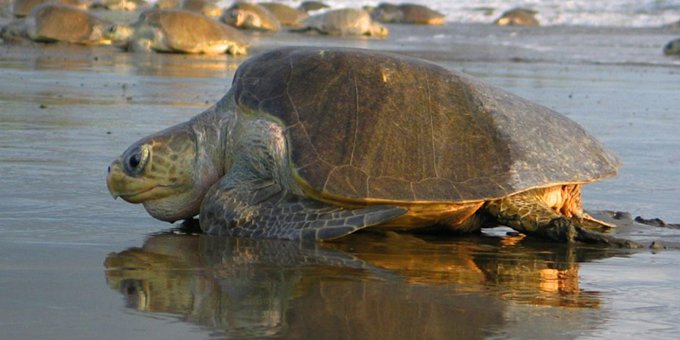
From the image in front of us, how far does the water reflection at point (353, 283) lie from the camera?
3.69 m

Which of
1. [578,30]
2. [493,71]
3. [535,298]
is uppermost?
[578,30]

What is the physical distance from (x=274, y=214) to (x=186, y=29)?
583 inches

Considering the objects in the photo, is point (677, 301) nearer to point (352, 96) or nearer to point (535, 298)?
point (535, 298)

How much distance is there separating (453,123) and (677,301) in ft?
5.78

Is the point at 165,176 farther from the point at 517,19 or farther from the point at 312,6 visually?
the point at 312,6

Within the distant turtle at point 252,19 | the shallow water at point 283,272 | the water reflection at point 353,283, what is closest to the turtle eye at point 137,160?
the shallow water at point 283,272

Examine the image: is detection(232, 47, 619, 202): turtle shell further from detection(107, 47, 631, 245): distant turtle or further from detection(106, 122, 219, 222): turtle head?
detection(106, 122, 219, 222): turtle head

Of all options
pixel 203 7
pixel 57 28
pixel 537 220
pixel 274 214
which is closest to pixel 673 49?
pixel 57 28

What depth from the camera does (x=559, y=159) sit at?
5816 millimetres

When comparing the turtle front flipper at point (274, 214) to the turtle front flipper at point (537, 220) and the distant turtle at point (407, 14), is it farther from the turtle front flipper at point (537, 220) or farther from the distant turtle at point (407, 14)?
the distant turtle at point (407, 14)

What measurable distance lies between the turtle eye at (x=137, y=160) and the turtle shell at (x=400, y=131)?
1.73 feet

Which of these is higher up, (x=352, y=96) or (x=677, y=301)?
(x=352, y=96)

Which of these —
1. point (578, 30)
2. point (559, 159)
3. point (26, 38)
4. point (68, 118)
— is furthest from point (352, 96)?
point (578, 30)

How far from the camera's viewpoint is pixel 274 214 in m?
5.40
